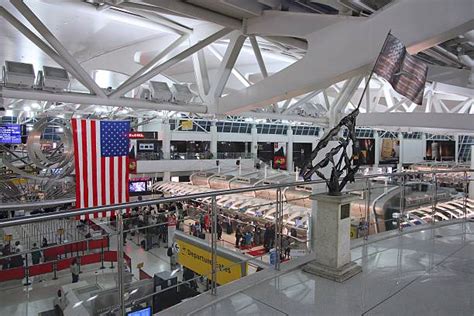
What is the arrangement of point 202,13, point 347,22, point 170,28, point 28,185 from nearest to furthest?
point 347,22
point 202,13
point 170,28
point 28,185

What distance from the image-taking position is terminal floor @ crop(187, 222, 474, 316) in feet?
9.20

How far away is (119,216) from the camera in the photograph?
2.47 metres

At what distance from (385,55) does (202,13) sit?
10.1 feet

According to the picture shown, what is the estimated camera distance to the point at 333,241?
348 centimetres

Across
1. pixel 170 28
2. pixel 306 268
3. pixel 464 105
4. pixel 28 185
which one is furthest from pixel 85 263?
pixel 464 105

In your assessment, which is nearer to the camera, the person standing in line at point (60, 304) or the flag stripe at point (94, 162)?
the flag stripe at point (94, 162)

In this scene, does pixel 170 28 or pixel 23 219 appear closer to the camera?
pixel 23 219

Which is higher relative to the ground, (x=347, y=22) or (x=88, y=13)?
(x=88, y=13)

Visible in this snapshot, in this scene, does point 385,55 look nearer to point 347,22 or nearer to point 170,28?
point 347,22

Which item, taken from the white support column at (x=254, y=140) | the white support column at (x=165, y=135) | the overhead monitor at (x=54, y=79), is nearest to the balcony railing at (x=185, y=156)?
the white support column at (x=165, y=135)

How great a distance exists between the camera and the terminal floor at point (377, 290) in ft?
9.20

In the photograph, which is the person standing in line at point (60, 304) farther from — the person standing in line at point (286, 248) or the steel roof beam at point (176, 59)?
the person standing in line at point (286, 248)

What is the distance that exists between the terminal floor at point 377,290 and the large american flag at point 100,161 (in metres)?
3.83

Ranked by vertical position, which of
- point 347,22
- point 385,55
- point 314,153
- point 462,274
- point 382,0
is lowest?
point 462,274
